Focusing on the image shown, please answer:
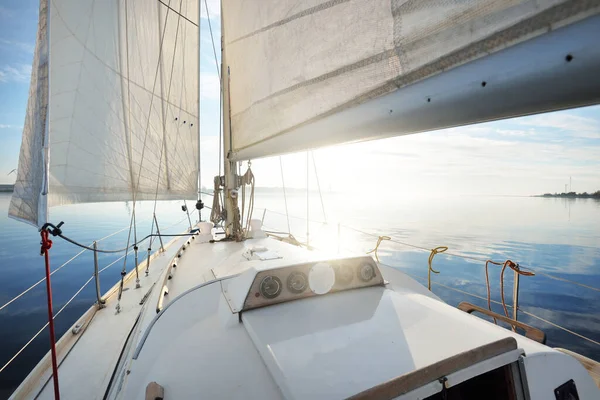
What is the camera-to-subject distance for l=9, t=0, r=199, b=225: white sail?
8.13ft

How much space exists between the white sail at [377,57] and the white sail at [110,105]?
1.53m

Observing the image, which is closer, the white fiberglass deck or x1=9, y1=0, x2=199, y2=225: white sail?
the white fiberglass deck

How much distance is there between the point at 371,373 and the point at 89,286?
1442 centimetres

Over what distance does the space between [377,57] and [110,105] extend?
564cm

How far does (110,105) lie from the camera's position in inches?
203

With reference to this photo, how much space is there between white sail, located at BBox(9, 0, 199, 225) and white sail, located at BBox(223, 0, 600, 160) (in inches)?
60.2

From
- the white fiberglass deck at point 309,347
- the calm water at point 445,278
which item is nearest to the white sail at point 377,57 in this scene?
the white fiberglass deck at point 309,347

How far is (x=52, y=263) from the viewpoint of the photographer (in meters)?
15.4

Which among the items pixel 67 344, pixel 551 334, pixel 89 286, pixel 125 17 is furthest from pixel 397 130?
pixel 89 286

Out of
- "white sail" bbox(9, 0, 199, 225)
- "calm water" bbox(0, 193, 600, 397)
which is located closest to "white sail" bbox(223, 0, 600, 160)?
"white sail" bbox(9, 0, 199, 225)

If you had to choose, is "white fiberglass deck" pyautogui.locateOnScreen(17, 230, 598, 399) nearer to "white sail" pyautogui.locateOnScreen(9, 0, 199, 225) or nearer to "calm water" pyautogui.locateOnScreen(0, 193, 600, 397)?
"white sail" pyautogui.locateOnScreen(9, 0, 199, 225)

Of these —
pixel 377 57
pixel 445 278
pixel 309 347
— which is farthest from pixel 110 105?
pixel 445 278

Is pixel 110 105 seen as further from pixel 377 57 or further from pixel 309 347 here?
pixel 309 347

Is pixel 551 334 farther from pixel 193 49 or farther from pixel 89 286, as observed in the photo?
pixel 89 286
